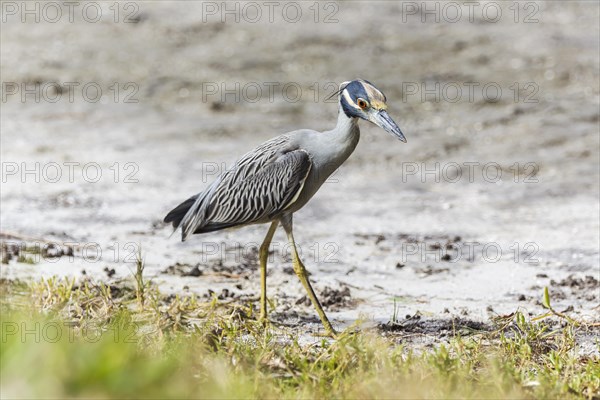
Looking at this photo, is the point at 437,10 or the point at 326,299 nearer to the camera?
the point at 326,299

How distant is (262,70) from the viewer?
45.4 feet

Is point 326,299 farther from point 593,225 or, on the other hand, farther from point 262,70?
point 262,70

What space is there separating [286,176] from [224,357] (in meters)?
1.45

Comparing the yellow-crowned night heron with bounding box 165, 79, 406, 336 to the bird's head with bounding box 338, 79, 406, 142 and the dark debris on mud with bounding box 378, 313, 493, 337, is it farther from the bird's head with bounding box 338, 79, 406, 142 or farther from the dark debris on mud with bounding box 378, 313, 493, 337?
the dark debris on mud with bounding box 378, 313, 493, 337

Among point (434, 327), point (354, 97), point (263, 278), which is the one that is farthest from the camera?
point (263, 278)

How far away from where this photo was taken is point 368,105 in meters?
6.52

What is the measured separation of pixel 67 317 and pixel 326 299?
177 cm

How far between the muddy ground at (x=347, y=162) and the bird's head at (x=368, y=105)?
1.15 metres

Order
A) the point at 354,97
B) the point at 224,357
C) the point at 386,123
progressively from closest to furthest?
the point at 224,357 → the point at 386,123 → the point at 354,97

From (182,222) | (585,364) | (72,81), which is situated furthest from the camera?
(72,81)

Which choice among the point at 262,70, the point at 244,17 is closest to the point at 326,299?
the point at 262,70

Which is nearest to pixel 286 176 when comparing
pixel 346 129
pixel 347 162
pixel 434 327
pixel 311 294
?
pixel 346 129

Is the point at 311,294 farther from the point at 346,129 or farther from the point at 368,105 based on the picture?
the point at 368,105

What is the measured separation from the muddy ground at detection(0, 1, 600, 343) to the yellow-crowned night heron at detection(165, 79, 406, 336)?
24.5 inches
